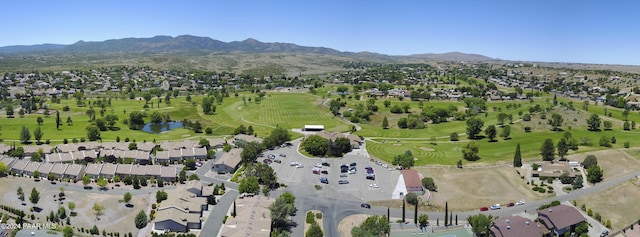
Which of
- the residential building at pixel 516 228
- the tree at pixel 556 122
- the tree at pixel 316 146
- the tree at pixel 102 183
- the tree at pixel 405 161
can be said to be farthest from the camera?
A: the tree at pixel 556 122

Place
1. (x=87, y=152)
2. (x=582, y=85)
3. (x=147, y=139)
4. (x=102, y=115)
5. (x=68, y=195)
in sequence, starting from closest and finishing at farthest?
1. (x=68, y=195)
2. (x=87, y=152)
3. (x=147, y=139)
4. (x=102, y=115)
5. (x=582, y=85)

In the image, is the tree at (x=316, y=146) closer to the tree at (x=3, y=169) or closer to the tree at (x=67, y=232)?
the tree at (x=67, y=232)

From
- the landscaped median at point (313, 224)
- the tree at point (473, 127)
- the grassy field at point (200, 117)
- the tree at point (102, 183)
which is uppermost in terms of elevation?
the tree at point (473, 127)

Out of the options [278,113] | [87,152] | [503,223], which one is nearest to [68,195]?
[87,152]

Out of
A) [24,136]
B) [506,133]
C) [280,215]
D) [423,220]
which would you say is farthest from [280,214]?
[24,136]

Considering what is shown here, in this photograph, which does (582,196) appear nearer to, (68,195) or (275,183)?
(275,183)

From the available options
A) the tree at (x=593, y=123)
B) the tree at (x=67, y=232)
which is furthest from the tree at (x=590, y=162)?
the tree at (x=67, y=232)

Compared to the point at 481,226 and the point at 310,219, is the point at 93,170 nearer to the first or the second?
the point at 310,219
